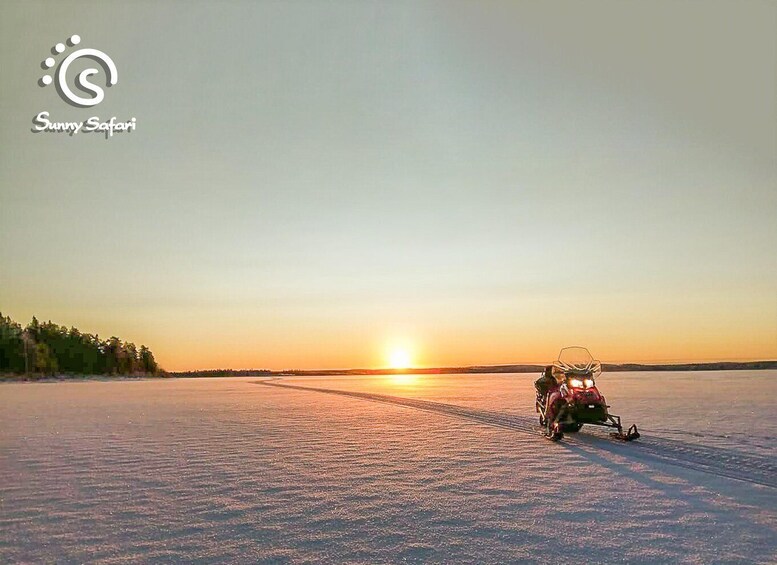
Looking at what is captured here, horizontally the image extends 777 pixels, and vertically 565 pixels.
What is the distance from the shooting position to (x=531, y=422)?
19719 mm

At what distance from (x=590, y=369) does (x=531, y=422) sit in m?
4.22

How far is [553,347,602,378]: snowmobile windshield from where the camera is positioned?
16087mm

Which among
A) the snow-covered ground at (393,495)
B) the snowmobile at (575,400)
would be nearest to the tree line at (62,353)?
the snow-covered ground at (393,495)

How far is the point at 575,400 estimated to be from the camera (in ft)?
50.8

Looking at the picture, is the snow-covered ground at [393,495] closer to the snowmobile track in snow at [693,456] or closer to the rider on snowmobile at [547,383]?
the snowmobile track in snow at [693,456]

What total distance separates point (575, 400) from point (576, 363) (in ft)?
5.30

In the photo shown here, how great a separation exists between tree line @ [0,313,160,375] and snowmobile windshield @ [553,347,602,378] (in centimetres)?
9213

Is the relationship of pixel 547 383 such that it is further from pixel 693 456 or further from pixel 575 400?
pixel 693 456

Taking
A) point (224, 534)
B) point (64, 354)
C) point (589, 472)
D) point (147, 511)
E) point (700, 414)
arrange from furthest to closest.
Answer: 1. point (64, 354)
2. point (700, 414)
3. point (589, 472)
4. point (147, 511)
5. point (224, 534)

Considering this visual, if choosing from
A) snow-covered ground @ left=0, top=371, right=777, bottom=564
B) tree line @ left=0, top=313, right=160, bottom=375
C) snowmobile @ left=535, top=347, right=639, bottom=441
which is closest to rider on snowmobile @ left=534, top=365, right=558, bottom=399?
snowmobile @ left=535, top=347, right=639, bottom=441

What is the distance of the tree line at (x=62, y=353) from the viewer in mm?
87875

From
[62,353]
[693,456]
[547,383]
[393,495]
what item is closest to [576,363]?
[547,383]

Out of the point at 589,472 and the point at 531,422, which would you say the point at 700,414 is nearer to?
the point at 531,422

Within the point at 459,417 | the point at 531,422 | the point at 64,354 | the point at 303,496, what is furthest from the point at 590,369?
the point at 64,354
